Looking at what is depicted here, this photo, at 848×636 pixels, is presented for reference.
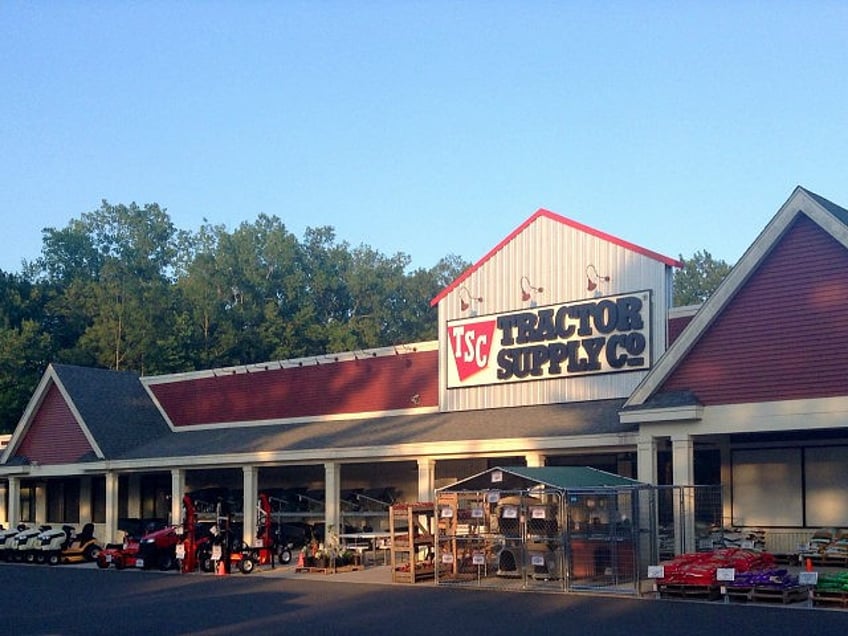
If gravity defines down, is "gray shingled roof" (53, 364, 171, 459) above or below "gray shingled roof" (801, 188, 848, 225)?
below

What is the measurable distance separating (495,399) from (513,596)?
11069 mm

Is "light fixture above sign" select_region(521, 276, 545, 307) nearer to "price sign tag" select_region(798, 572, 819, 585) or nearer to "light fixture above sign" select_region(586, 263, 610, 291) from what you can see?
"light fixture above sign" select_region(586, 263, 610, 291)

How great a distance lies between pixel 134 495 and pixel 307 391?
11587 millimetres

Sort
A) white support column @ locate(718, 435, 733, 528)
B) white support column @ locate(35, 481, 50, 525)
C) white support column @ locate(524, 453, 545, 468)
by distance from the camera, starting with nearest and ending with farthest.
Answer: white support column @ locate(524, 453, 545, 468) → white support column @ locate(718, 435, 733, 528) → white support column @ locate(35, 481, 50, 525)

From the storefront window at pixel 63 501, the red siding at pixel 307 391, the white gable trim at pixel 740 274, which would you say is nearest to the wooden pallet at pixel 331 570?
the red siding at pixel 307 391

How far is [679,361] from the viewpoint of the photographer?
87.2 ft

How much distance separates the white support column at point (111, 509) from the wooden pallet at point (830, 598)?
90.7 ft

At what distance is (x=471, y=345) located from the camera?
115 feet

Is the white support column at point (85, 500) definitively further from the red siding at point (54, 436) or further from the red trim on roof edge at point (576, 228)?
the red trim on roof edge at point (576, 228)

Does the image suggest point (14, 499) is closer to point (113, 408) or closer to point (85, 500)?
point (85, 500)

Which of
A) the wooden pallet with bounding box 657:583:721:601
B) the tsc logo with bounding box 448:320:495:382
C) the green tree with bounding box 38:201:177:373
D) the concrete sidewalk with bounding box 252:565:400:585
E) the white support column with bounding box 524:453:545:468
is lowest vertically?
the concrete sidewalk with bounding box 252:565:400:585

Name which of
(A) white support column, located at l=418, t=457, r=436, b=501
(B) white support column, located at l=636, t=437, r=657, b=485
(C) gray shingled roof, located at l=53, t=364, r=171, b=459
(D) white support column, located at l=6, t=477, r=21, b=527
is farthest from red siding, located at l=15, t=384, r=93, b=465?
(B) white support column, located at l=636, t=437, r=657, b=485

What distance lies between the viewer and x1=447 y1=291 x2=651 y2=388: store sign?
3114 centimetres

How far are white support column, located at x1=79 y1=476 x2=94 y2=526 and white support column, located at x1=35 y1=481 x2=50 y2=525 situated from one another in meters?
2.98
